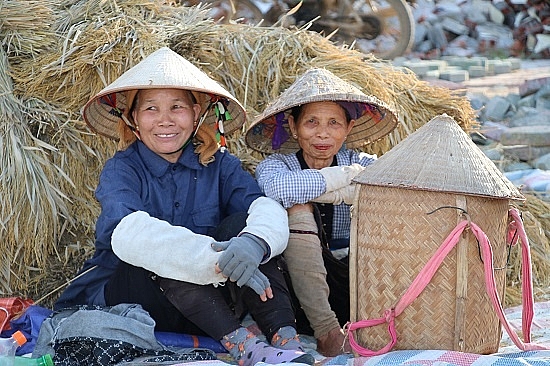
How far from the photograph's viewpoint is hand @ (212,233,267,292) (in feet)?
8.42

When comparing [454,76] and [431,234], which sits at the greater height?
[454,76]

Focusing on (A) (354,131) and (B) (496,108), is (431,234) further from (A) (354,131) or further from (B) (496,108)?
(B) (496,108)

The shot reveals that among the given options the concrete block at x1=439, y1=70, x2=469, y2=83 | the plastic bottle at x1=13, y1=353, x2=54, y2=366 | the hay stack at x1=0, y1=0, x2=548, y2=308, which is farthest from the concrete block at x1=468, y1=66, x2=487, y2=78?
the plastic bottle at x1=13, y1=353, x2=54, y2=366

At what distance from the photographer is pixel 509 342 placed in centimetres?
301

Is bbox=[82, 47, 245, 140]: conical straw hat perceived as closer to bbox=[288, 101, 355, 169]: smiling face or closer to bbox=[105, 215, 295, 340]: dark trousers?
bbox=[288, 101, 355, 169]: smiling face

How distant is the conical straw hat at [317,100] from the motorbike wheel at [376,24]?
22.7 feet

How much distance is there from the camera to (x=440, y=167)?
2531 mm

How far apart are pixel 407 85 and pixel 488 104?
3.84 meters

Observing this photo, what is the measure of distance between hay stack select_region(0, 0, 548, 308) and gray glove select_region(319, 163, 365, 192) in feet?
2.73

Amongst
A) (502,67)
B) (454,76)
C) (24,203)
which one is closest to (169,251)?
(24,203)

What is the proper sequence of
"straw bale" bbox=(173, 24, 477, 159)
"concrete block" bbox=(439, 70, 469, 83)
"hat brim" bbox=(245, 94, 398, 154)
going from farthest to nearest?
"concrete block" bbox=(439, 70, 469, 83) → "straw bale" bbox=(173, 24, 477, 159) → "hat brim" bbox=(245, 94, 398, 154)

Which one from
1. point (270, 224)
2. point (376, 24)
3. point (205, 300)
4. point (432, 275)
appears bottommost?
point (205, 300)

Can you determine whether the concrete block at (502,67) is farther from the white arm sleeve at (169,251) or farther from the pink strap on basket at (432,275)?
the white arm sleeve at (169,251)

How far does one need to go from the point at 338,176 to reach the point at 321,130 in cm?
28
